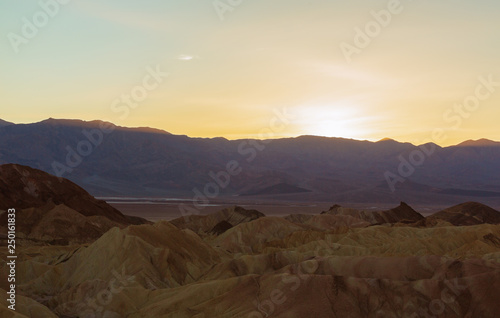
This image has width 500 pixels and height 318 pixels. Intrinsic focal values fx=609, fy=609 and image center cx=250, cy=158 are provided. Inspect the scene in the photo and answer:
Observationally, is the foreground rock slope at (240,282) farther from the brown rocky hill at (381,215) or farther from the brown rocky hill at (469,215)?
the brown rocky hill at (469,215)

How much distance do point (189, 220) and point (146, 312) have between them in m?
98.8

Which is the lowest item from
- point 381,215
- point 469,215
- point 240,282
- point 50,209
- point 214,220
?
point 214,220

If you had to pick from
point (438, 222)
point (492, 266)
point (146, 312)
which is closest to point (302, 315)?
point (146, 312)

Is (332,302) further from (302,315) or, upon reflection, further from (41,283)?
(41,283)

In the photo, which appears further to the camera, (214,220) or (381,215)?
(381,215)

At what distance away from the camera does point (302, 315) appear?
A: 165 ft

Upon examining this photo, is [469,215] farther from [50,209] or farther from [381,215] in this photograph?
[50,209]

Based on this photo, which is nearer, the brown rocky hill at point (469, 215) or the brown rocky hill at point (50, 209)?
→ the brown rocky hill at point (50, 209)

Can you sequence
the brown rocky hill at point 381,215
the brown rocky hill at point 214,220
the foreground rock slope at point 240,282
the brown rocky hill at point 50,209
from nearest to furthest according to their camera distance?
the foreground rock slope at point 240,282 → the brown rocky hill at point 50,209 → the brown rocky hill at point 214,220 → the brown rocky hill at point 381,215

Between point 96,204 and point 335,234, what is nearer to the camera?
point 335,234

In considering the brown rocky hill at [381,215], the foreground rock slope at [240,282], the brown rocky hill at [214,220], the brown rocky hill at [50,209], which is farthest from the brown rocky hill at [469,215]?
the brown rocky hill at [50,209]

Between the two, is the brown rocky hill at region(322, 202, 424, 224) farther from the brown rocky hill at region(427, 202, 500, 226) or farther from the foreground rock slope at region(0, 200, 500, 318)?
the foreground rock slope at region(0, 200, 500, 318)

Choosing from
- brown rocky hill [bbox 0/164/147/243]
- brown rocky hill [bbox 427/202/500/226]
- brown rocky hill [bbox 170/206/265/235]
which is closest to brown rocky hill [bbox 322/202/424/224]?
brown rocky hill [bbox 427/202/500/226]

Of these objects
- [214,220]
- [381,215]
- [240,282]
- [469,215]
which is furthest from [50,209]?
[469,215]
